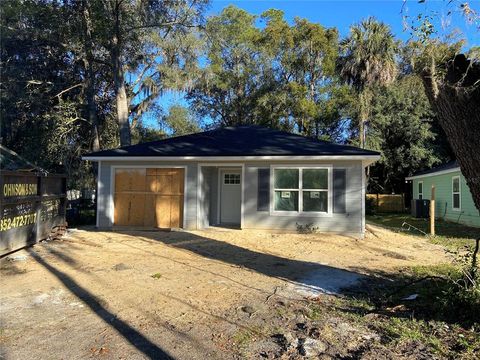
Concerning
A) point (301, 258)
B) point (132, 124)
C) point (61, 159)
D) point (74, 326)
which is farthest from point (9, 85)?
point (74, 326)

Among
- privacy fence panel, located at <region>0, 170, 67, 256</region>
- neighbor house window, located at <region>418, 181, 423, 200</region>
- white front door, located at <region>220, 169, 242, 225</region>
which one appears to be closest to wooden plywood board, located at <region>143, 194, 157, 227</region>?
white front door, located at <region>220, 169, 242, 225</region>

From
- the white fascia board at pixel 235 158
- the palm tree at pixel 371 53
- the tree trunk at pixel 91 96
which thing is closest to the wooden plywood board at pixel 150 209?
the white fascia board at pixel 235 158

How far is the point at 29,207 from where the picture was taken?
908cm

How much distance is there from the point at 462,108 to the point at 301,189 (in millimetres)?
8408

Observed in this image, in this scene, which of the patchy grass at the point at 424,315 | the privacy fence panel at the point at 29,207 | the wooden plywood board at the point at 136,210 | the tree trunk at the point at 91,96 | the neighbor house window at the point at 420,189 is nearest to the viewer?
the patchy grass at the point at 424,315

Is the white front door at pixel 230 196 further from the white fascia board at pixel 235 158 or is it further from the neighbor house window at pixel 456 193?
the neighbor house window at pixel 456 193

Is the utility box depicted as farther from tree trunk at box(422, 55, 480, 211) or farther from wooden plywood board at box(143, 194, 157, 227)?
tree trunk at box(422, 55, 480, 211)

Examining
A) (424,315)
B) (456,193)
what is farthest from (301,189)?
(456,193)

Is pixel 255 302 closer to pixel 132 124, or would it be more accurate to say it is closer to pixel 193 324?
pixel 193 324

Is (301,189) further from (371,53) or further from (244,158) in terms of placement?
(371,53)

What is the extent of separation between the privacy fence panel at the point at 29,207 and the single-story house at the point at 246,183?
255cm

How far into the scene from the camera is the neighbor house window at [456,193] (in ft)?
61.3

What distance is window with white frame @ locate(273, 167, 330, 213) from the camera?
12625 mm

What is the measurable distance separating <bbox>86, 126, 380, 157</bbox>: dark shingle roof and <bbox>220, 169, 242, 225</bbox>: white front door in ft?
4.11
